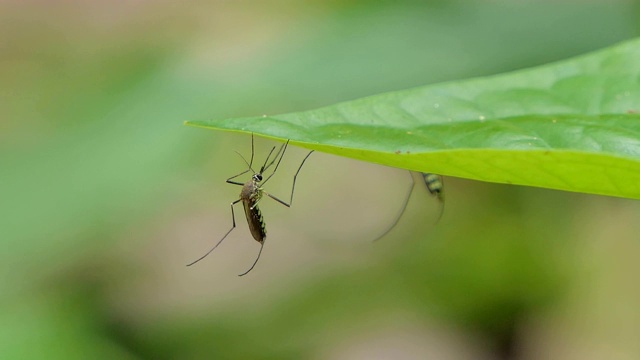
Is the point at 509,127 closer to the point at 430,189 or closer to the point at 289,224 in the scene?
the point at 430,189

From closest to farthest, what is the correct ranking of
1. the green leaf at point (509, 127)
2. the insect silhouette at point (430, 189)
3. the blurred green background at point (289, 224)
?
the green leaf at point (509, 127), the insect silhouette at point (430, 189), the blurred green background at point (289, 224)

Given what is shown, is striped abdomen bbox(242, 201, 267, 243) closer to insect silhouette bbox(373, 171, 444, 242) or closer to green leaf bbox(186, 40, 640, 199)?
insect silhouette bbox(373, 171, 444, 242)

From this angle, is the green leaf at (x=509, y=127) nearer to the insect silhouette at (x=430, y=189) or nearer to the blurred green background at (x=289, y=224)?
the insect silhouette at (x=430, y=189)

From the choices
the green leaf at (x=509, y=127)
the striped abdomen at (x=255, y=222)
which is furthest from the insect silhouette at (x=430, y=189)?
the green leaf at (x=509, y=127)

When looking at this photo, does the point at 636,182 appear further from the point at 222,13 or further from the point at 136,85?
the point at 222,13

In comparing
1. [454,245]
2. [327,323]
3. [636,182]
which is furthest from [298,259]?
[636,182]

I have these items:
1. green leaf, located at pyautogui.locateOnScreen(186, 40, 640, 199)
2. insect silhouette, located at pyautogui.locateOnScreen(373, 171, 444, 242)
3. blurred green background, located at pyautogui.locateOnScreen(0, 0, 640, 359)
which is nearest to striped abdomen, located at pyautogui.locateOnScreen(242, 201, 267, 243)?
blurred green background, located at pyautogui.locateOnScreen(0, 0, 640, 359)
